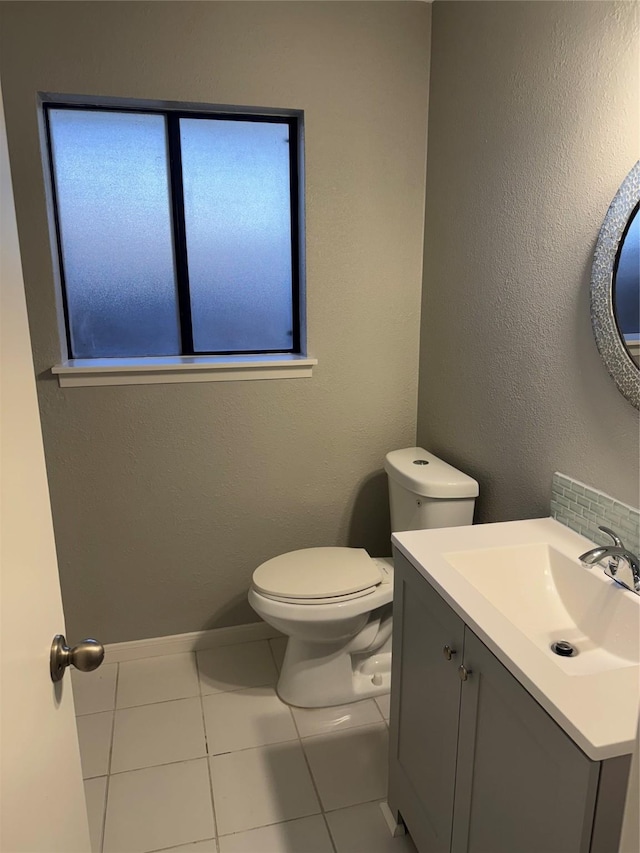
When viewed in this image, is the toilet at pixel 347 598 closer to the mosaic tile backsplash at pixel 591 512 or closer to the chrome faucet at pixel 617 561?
the mosaic tile backsplash at pixel 591 512

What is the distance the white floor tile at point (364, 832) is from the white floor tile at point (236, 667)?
62cm

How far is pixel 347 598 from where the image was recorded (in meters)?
1.94

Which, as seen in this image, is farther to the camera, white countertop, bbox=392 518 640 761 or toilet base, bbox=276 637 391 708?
toilet base, bbox=276 637 391 708

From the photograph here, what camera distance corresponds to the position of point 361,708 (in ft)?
6.86

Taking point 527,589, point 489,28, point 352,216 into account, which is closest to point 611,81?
point 489,28

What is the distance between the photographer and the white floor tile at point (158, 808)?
1.61 meters

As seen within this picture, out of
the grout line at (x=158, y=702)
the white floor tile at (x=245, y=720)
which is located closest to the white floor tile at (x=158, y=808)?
the white floor tile at (x=245, y=720)

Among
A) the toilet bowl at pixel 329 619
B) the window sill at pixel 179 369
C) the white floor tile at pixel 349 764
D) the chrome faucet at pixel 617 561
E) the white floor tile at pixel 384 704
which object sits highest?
the window sill at pixel 179 369

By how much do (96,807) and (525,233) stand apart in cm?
201

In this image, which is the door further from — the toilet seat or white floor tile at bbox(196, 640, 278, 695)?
white floor tile at bbox(196, 640, 278, 695)

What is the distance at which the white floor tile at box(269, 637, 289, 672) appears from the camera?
7.71 feet

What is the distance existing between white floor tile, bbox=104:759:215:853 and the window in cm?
141

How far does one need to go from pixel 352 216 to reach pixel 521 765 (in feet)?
5.86

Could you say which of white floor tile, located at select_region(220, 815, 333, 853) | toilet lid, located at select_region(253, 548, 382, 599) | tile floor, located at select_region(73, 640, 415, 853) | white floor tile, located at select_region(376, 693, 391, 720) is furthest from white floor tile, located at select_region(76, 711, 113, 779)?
white floor tile, located at select_region(376, 693, 391, 720)
